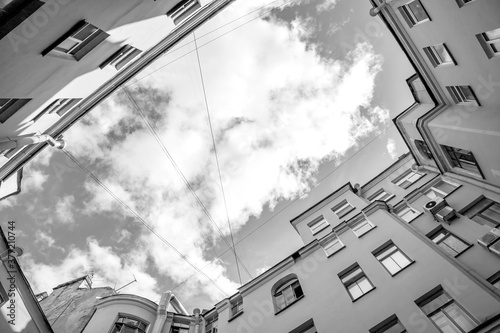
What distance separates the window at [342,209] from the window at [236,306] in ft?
30.1

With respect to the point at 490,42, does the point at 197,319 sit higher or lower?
higher

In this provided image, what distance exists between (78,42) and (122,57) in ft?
10.8

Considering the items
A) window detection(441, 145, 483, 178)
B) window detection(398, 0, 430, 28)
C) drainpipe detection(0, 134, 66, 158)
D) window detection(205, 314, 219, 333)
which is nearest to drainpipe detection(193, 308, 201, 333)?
window detection(205, 314, 219, 333)

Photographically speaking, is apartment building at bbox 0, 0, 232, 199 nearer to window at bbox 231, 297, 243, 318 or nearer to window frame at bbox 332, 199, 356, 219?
window at bbox 231, 297, 243, 318

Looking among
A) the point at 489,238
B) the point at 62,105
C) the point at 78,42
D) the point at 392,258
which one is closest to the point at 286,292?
the point at 392,258

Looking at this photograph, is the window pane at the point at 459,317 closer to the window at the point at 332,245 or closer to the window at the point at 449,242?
the window at the point at 449,242

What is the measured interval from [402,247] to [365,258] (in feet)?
5.73

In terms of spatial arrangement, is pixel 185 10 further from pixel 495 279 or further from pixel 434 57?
pixel 495 279

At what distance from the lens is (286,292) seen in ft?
51.9

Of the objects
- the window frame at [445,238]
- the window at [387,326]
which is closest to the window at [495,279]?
the window frame at [445,238]

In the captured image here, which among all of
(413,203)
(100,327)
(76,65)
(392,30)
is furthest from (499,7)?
(100,327)

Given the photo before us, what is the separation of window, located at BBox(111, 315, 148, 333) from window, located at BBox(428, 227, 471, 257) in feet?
56.0

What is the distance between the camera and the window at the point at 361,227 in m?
15.5

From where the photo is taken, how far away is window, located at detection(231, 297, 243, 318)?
16797 millimetres
